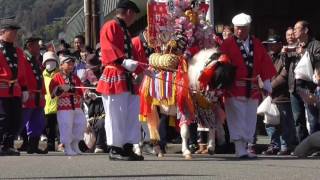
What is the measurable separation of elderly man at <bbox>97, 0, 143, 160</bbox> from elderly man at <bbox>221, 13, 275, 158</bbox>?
143 cm

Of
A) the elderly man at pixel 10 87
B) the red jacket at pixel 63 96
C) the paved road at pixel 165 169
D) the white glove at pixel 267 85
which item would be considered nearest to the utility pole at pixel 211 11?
the red jacket at pixel 63 96

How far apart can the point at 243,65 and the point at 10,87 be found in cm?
373

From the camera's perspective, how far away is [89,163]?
34.8 ft

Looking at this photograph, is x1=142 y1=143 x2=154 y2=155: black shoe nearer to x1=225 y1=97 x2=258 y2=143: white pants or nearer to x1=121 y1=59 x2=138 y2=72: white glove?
x1=225 y1=97 x2=258 y2=143: white pants

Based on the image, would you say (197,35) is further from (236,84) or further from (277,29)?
(277,29)

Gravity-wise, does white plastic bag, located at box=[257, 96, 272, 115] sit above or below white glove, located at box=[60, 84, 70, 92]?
below

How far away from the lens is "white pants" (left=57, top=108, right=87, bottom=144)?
45.6 feet

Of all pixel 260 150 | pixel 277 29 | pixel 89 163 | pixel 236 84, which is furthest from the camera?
pixel 277 29

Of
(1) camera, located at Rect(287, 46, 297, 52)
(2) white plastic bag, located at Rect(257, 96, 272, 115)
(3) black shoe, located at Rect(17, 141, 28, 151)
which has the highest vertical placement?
(1) camera, located at Rect(287, 46, 297, 52)

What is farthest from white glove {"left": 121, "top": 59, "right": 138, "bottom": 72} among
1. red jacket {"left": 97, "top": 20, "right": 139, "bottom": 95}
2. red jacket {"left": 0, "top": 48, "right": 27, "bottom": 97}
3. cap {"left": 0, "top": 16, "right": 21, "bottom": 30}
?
cap {"left": 0, "top": 16, "right": 21, "bottom": 30}

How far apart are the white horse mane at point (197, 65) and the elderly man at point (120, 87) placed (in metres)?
0.92

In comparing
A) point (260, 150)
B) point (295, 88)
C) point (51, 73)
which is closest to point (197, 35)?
point (295, 88)

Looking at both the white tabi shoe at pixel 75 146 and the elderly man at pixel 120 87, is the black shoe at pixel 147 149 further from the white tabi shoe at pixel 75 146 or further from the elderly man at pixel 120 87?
the elderly man at pixel 120 87

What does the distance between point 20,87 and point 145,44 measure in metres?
2.25
